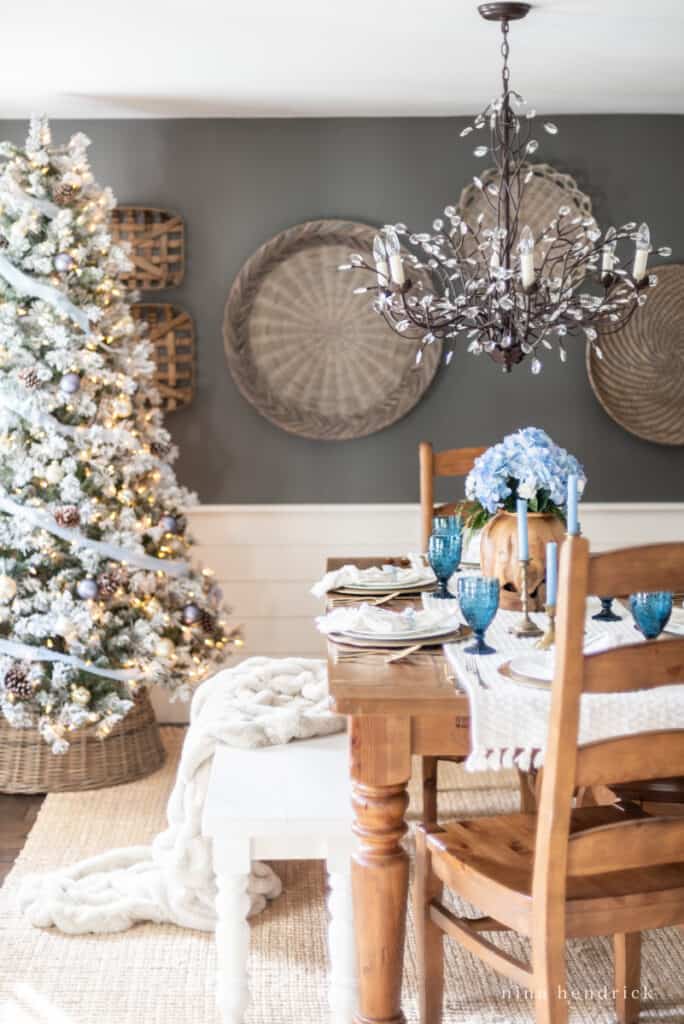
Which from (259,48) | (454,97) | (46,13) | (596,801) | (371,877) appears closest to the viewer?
(371,877)

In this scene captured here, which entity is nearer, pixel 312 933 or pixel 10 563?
pixel 312 933

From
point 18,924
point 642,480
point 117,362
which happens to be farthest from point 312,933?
point 642,480

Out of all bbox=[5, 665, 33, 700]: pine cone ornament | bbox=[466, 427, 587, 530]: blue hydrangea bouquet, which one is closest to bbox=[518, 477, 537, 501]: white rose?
bbox=[466, 427, 587, 530]: blue hydrangea bouquet

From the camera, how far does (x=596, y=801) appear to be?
2941 mm

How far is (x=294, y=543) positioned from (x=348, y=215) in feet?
4.29

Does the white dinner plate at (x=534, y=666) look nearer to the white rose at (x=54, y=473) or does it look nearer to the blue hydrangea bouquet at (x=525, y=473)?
the blue hydrangea bouquet at (x=525, y=473)

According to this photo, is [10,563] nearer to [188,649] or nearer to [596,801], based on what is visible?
[188,649]

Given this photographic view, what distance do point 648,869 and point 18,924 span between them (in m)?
1.75

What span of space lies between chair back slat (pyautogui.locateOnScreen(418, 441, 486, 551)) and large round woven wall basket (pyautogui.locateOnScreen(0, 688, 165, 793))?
134 cm

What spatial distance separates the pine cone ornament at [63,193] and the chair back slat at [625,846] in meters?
2.95

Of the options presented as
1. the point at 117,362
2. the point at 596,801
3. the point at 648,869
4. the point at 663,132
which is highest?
the point at 663,132

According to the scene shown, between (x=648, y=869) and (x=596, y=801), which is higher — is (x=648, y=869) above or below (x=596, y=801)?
above

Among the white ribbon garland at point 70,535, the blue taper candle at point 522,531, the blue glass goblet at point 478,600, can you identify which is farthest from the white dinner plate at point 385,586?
the white ribbon garland at point 70,535

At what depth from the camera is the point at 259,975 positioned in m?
2.86
